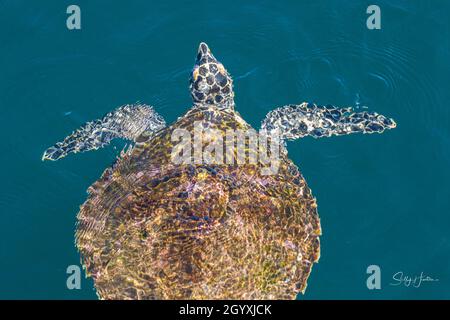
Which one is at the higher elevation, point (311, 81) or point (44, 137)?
point (311, 81)

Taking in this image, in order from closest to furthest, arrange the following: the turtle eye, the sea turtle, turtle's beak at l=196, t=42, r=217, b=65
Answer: the sea turtle < turtle's beak at l=196, t=42, r=217, b=65 < the turtle eye

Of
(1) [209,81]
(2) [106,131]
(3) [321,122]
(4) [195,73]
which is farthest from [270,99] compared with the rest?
(2) [106,131]

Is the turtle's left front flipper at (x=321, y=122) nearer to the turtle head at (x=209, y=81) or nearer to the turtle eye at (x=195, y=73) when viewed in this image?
the turtle head at (x=209, y=81)

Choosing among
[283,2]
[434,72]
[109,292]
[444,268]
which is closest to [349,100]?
[434,72]

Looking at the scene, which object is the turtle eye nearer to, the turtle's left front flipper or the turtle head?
the turtle head

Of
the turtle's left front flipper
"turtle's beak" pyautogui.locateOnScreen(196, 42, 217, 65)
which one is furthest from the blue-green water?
"turtle's beak" pyautogui.locateOnScreen(196, 42, 217, 65)
